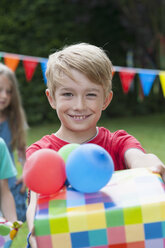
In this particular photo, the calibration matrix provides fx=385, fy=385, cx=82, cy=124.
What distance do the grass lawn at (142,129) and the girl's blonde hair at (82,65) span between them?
4800 millimetres

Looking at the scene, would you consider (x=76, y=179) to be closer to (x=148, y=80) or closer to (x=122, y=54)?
(x=148, y=80)

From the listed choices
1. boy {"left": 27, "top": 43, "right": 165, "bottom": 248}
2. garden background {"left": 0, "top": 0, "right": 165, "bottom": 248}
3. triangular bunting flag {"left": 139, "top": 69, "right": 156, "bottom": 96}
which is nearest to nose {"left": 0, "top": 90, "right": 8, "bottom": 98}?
boy {"left": 27, "top": 43, "right": 165, "bottom": 248}

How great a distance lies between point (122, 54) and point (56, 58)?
1135 centimetres

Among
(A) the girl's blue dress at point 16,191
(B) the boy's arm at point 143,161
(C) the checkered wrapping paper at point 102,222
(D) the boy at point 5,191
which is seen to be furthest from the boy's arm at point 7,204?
(A) the girl's blue dress at point 16,191

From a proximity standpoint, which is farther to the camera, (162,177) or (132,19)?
(132,19)

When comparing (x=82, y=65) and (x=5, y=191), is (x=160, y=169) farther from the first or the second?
(x=5, y=191)

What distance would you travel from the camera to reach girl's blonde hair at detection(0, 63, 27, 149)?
375cm

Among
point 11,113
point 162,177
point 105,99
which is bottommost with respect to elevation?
point 11,113

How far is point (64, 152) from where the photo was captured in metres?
1.36

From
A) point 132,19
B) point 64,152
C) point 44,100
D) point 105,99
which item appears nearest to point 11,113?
point 105,99

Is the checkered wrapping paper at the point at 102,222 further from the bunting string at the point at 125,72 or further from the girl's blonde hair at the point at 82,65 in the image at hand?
the bunting string at the point at 125,72

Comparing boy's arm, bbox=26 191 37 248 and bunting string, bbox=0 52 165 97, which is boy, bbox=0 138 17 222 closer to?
boy's arm, bbox=26 191 37 248

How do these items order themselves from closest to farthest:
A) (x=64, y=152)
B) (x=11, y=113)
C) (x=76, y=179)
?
(x=76, y=179), (x=64, y=152), (x=11, y=113)

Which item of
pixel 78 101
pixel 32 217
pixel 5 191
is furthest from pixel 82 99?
pixel 5 191
